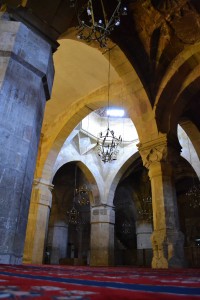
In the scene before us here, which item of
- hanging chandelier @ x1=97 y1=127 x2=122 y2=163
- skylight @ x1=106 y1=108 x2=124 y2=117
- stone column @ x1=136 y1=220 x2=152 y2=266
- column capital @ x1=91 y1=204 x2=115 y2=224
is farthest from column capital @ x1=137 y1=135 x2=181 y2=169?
stone column @ x1=136 y1=220 x2=152 y2=266

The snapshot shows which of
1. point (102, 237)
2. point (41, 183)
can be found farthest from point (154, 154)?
point (102, 237)

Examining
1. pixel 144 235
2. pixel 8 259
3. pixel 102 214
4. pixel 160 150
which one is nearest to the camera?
pixel 8 259

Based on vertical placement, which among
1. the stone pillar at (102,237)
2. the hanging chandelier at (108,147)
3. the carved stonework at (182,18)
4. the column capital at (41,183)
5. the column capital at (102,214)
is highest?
the carved stonework at (182,18)

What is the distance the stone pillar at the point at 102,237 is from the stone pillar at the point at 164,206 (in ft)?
24.2

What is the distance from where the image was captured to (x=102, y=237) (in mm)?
13211

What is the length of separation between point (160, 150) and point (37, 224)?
5.69 m

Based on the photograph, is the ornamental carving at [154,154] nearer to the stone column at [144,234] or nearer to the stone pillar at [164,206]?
the stone pillar at [164,206]

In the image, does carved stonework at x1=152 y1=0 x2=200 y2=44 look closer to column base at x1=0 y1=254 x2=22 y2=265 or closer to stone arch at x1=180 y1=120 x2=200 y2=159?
stone arch at x1=180 y1=120 x2=200 y2=159

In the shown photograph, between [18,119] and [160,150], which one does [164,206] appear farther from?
[18,119]

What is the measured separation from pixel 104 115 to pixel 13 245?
1307 centimetres

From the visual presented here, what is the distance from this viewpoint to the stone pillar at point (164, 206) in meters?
5.71

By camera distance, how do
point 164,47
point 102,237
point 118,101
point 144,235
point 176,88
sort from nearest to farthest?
1. point 164,47
2. point 176,88
3. point 118,101
4. point 102,237
5. point 144,235

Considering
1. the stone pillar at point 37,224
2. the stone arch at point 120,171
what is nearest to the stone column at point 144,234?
the stone arch at point 120,171

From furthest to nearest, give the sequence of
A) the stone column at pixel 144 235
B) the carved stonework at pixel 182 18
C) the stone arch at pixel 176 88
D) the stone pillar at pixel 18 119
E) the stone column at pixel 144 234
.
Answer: the stone column at pixel 144 234 < the stone column at pixel 144 235 < the stone arch at pixel 176 88 < the carved stonework at pixel 182 18 < the stone pillar at pixel 18 119
